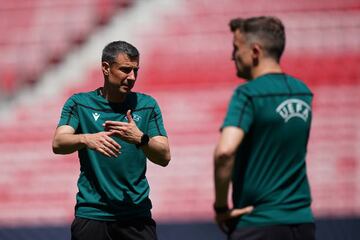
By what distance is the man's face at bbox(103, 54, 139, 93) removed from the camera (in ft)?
13.1

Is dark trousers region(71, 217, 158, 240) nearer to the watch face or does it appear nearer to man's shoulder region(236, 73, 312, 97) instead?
the watch face

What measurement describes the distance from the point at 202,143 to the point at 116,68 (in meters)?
3.60

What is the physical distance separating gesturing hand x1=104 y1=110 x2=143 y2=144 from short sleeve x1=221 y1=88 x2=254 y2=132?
36.5 inches

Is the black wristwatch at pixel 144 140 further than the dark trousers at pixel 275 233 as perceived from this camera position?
Yes

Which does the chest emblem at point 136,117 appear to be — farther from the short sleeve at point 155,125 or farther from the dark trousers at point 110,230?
the dark trousers at point 110,230

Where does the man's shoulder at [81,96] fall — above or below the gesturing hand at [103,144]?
above

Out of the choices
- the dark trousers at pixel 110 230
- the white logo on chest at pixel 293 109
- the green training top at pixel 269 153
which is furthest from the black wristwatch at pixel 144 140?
the white logo on chest at pixel 293 109

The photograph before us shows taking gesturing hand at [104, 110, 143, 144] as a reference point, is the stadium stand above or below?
above

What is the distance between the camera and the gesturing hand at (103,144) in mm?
3561

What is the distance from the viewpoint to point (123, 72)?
4020 millimetres

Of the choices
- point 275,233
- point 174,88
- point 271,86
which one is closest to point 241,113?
point 271,86

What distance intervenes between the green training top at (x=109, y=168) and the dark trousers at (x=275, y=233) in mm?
1114

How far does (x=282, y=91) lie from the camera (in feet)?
9.66

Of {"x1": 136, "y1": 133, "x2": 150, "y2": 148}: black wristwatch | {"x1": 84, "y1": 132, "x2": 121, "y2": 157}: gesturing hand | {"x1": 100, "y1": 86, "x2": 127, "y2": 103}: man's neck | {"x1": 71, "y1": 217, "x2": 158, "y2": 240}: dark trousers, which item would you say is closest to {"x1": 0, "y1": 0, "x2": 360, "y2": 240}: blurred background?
{"x1": 71, "y1": 217, "x2": 158, "y2": 240}: dark trousers
